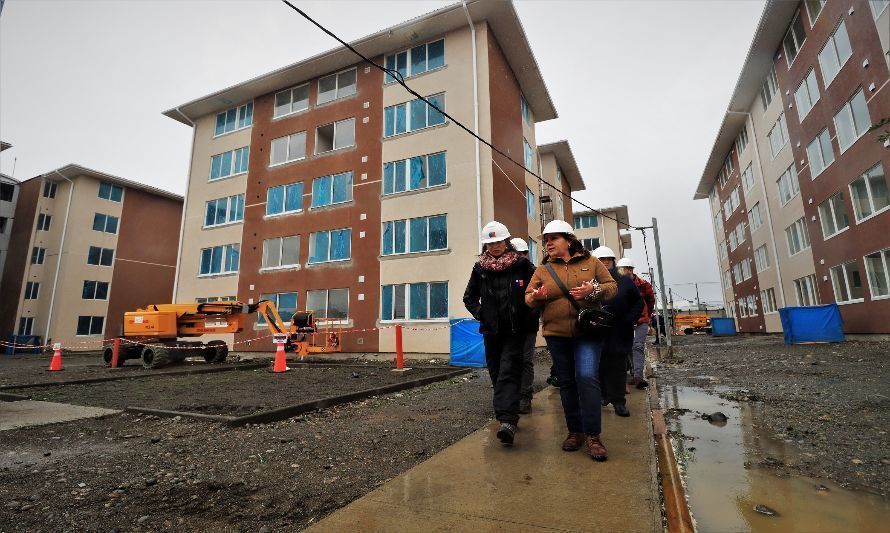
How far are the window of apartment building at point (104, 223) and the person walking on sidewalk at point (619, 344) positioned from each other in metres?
38.9

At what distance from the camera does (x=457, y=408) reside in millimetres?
5738

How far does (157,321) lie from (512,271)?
13.8m

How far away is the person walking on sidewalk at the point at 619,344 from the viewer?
4.77 meters

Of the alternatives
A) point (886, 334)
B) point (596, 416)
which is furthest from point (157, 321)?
point (886, 334)

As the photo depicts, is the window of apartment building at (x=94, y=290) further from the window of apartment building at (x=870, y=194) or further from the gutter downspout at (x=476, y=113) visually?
the window of apartment building at (x=870, y=194)

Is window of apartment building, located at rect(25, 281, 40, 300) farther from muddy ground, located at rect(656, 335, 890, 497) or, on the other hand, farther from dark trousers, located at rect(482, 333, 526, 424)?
muddy ground, located at rect(656, 335, 890, 497)

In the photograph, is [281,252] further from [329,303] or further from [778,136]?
[778,136]

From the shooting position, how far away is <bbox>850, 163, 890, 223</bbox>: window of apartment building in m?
13.8

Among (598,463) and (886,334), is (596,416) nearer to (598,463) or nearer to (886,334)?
(598,463)

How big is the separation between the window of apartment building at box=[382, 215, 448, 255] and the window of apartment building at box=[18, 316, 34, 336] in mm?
30381

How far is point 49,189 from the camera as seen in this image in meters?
33.0

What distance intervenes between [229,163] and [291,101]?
5104 mm

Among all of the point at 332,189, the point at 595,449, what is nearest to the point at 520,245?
the point at 595,449

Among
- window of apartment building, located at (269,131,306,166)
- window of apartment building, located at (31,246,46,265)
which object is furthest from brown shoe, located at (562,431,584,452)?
window of apartment building, located at (31,246,46,265)
